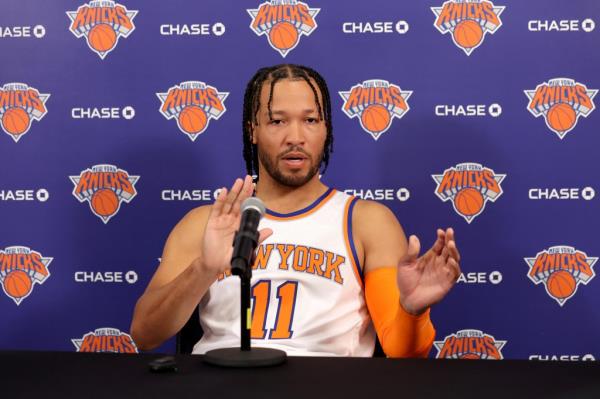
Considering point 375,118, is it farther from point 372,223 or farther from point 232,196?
point 232,196

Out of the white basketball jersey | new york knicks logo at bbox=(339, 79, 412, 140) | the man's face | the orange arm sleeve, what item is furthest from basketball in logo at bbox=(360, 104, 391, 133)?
the orange arm sleeve

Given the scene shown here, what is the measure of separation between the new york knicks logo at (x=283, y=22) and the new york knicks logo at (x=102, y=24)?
0.45m

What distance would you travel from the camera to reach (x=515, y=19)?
8.21 ft

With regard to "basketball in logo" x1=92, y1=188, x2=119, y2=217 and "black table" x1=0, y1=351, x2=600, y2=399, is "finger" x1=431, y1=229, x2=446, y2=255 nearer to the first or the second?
"black table" x1=0, y1=351, x2=600, y2=399

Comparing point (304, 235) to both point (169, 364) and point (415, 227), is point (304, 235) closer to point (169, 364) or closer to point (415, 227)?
point (415, 227)

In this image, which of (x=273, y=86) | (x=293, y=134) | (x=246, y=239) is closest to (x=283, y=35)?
(x=273, y=86)

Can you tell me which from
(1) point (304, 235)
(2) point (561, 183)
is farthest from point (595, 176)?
(1) point (304, 235)

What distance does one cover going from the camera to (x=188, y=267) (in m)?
1.79

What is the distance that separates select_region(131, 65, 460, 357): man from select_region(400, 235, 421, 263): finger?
0.16 meters

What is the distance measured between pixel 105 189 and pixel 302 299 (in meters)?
1.03

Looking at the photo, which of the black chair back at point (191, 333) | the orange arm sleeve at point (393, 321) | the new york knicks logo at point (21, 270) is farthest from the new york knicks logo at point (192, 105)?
the orange arm sleeve at point (393, 321)

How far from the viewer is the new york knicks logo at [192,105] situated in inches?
103

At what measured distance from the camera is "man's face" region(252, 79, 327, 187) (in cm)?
209

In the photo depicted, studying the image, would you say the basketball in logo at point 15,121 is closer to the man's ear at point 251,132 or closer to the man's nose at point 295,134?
the man's ear at point 251,132
